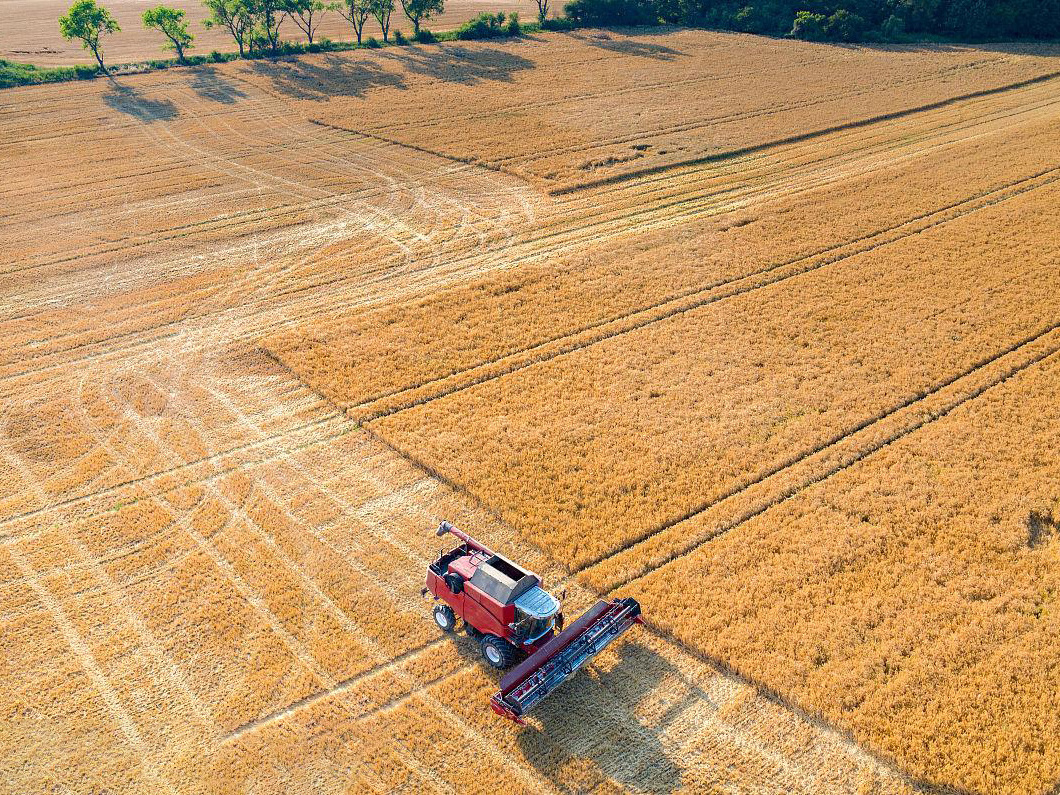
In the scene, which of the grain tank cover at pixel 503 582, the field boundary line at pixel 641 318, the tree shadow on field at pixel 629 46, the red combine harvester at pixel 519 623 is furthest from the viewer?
→ the tree shadow on field at pixel 629 46

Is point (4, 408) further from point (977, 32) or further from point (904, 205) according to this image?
point (977, 32)

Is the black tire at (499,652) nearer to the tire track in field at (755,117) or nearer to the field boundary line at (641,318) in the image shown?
the field boundary line at (641,318)

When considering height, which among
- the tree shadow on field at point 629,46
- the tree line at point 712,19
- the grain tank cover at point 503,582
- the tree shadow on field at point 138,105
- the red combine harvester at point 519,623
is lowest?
the red combine harvester at point 519,623

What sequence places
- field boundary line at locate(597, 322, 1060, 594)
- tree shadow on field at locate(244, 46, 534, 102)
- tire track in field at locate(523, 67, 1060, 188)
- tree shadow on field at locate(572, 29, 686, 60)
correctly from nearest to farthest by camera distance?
field boundary line at locate(597, 322, 1060, 594) < tire track in field at locate(523, 67, 1060, 188) < tree shadow on field at locate(244, 46, 534, 102) < tree shadow on field at locate(572, 29, 686, 60)

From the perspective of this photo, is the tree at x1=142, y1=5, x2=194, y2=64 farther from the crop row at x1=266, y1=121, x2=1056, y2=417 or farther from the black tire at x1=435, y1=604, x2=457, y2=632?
the black tire at x1=435, y1=604, x2=457, y2=632

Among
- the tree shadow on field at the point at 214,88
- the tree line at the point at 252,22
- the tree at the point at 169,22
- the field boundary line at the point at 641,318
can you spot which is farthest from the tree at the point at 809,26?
the tree at the point at 169,22

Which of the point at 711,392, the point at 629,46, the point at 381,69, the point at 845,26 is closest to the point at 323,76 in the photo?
the point at 381,69

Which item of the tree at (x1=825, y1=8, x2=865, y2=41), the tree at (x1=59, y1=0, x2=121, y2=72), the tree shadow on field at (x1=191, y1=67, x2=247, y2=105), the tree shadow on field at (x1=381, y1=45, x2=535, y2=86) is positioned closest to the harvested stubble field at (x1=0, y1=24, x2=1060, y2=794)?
the tree shadow on field at (x1=191, y1=67, x2=247, y2=105)

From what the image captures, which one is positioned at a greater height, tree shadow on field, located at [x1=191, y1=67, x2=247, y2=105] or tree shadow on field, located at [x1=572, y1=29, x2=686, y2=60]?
tree shadow on field, located at [x1=572, y1=29, x2=686, y2=60]
